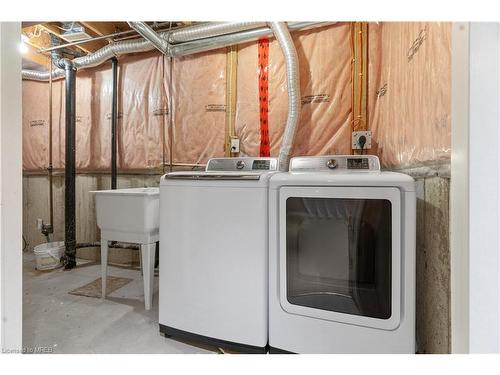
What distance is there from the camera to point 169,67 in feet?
8.04

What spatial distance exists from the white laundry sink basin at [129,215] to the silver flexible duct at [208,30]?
4.82 ft

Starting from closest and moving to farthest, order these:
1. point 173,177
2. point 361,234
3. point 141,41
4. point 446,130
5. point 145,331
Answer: point 446,130
point 361,234
point 173,177
point 145,331
point 141,41

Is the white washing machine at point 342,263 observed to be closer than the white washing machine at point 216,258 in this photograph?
Yes

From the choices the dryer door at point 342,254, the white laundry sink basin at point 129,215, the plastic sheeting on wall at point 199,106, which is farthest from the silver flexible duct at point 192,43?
the dryer door at point 342,254

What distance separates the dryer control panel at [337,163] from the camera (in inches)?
58.9

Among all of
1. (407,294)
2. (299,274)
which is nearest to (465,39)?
(407,294)

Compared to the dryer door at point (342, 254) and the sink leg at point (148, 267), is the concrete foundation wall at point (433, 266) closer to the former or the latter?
the dryer door at point (342, 254)

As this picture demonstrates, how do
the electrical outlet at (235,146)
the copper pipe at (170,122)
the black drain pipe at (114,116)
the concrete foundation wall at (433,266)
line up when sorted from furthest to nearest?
the black drain pipe at (114,116), the copper pipe at (170,122), the electrical outlet at (235,146), the concrete foundation wall at (433,266)

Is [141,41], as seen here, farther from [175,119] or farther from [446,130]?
[446,130]

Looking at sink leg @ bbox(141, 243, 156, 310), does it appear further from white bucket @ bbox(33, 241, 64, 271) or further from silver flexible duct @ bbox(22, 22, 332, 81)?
silver flexible duct @ bbox(22, 22, 332, 81)

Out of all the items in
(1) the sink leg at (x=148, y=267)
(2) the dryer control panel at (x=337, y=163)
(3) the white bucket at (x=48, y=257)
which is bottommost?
(3) the white bucket at (x=48, y=257)

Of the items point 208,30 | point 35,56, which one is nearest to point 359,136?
point 208,30

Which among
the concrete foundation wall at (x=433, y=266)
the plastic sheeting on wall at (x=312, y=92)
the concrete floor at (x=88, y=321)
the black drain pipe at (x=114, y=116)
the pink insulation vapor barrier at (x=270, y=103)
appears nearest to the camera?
the concrete foundation wall at (x=433, y=266)

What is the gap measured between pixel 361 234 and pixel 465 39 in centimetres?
79
